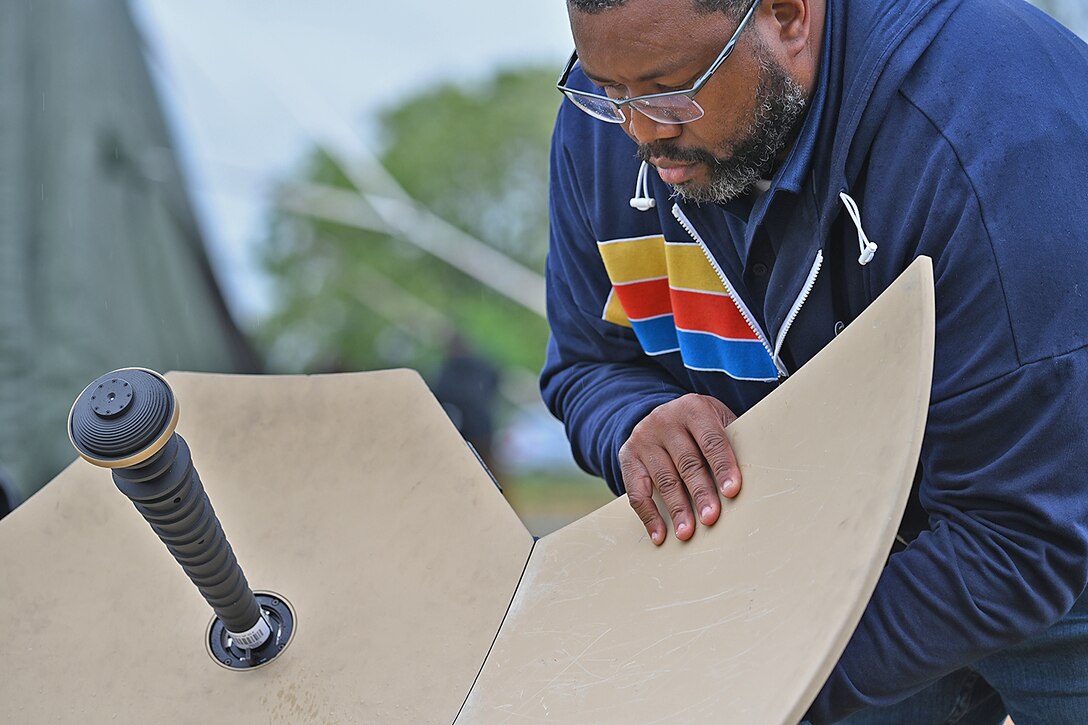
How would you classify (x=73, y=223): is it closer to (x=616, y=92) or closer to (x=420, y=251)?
(x=616, y=92)

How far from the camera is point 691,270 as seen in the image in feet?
4.72

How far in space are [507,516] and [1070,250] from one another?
2.00ft

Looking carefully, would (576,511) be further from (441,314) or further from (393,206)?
(441,314)

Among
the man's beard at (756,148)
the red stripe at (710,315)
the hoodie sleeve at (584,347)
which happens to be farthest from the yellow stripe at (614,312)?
the man's beard at (756,148)

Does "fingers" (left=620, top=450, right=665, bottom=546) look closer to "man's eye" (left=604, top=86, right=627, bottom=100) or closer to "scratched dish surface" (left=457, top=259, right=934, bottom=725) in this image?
"scratched dish surface" (left=457, top=259, right=934, bottom=725)

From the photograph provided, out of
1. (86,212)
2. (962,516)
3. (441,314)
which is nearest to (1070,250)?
(962,516)

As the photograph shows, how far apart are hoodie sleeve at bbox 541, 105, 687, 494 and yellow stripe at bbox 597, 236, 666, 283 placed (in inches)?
2.2

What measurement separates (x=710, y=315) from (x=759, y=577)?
1.73 feet

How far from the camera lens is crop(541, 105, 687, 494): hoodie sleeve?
4.94 feet

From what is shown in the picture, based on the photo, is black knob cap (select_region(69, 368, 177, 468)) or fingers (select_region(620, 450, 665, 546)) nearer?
black knob cap (select_region(69, 368, 177, 468))

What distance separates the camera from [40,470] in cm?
405

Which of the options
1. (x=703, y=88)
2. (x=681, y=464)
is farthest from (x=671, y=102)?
(x=681, y=464)

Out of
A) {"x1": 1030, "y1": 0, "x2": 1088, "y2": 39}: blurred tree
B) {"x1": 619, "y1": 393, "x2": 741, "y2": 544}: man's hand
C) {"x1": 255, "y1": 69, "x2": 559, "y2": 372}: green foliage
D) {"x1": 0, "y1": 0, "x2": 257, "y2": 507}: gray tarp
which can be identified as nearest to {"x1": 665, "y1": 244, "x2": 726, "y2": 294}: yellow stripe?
{"x1": 619, "y1": 393, "x2": 741, "y2": 544}: man's hand

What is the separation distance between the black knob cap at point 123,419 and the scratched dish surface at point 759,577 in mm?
406
